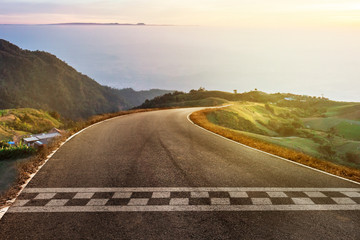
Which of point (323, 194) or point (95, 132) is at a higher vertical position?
point (95, 132)

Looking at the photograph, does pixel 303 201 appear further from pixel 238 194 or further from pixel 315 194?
pixel 238 194

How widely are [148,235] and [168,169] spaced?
3906 mm

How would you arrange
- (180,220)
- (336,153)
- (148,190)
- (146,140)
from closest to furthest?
(180,220), (148,190), (146,140), (336,153)

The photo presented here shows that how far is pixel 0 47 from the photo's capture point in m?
154

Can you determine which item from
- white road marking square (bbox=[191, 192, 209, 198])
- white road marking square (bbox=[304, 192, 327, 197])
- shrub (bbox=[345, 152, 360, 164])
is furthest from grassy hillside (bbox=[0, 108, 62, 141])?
shrub (bbox=[345, 152, 360, 164])

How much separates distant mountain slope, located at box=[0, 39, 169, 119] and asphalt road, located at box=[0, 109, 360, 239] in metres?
124

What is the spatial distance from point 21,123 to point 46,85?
129408mm

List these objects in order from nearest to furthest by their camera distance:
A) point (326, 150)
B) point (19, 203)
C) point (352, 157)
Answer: point (19, 203) → point (352, 157) → point (326, 150)

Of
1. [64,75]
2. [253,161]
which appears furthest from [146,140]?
[64,75]

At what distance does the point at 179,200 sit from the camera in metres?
6.41

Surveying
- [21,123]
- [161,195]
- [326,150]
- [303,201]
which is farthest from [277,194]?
[326,150]

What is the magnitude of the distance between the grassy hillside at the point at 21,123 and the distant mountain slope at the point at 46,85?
91.6 metres

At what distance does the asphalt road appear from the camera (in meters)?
5.14

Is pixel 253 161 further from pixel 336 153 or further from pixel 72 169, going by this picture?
pixel 336 153
